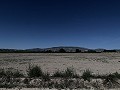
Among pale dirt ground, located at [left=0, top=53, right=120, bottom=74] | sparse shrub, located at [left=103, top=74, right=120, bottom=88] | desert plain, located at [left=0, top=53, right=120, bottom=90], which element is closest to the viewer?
sparse shrub, located at [left=103, top=74, right=120, bottom=88]

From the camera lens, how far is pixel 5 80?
1160cm

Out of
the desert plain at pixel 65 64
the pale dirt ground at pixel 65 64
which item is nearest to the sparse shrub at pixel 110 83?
the desert plain at pixel 65 64

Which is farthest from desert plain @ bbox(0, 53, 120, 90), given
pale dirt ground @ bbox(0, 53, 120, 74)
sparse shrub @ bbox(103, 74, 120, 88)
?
sparse shrub @ bbox(103, 74, 120, 88)

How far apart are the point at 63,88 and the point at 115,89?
10.3 feet

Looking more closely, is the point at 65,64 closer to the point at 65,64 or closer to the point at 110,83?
the point at 65,64

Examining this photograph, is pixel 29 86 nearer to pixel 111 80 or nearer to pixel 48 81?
pixel 48 81

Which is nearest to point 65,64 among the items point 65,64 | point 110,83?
point 65,64

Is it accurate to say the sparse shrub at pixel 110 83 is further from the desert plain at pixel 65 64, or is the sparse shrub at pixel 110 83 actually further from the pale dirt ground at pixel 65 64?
the pale dirt ground at pixel 65 64

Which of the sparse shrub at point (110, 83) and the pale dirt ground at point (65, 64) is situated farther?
the pale dirt ground at point (65, 64)

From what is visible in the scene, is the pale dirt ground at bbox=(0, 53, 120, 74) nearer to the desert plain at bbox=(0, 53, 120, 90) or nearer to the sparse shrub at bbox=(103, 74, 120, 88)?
the desert plain at bbox=(0, 53, 120, 90)

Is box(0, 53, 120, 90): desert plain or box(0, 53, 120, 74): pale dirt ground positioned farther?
box(0, 53, 120, 74): pale dirt ground

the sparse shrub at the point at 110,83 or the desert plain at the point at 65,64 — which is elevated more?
the sparse shrub at the point at 110,83

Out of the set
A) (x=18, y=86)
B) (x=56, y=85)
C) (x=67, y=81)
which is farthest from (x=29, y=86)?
(x=67, y=81)

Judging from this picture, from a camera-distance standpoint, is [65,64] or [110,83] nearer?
[110,83]
